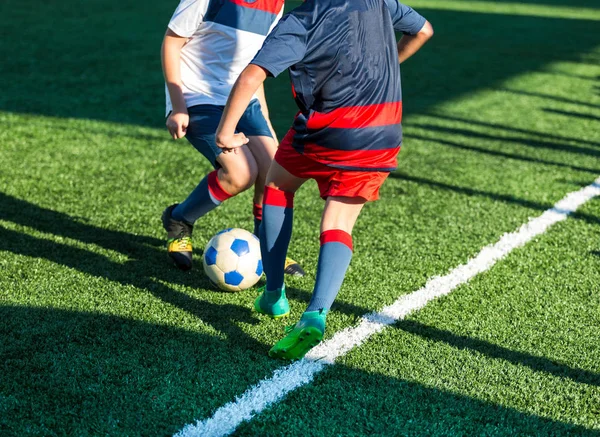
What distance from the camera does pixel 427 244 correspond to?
4.78 m

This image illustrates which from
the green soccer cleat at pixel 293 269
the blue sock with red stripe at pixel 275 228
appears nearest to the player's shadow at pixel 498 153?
the green soccer cleat at pixel 293 269

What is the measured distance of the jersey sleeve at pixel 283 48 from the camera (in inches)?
112

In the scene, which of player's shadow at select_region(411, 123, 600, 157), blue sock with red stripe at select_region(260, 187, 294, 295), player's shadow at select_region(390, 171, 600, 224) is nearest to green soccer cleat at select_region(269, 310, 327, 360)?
blue sock with red stripe at select_region(260, 187, 294, 295)

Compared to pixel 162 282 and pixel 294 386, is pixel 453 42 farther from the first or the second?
pixel 294 386

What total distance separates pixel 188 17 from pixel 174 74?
28 centimetres

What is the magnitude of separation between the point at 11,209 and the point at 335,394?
2.97 metres

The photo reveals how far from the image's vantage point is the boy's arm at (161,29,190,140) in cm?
380

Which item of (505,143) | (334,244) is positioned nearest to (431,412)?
(334,244)

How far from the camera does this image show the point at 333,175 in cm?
324

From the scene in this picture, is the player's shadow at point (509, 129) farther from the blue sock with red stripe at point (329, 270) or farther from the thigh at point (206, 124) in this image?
the blue sock with red stripe at point (329, 270)

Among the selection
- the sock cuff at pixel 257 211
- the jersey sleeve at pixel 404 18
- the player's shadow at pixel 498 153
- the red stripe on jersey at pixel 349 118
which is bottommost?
the player's shadow at pixel 498 153

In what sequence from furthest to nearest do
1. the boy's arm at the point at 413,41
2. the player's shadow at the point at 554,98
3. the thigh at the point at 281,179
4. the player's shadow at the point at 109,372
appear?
the player's shadow at the point at 554,98 → the boy's arm at the point at 413,41 → the thigh at the point at 281,179 → the player's shadow at the point at 109,372

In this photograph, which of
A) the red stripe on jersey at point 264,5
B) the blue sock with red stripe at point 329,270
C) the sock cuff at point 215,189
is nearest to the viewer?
the blue sock with red stripe at point 329,270

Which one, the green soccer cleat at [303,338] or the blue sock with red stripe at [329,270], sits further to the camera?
the blue sock with red stripe at [329,270]
